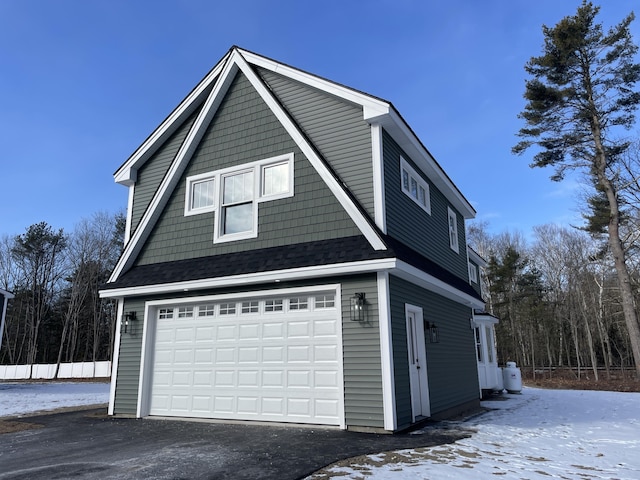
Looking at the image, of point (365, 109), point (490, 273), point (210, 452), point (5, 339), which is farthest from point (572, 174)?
point (5, 339)

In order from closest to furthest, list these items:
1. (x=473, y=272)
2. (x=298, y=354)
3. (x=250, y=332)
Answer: (x=298, y=354), (x=250, y=332), (x=473, y=272)

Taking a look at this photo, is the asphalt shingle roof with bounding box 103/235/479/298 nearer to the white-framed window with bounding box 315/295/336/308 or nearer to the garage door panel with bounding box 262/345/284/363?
the white-framed window with bounding box 315/295/336/308

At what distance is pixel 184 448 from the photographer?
19.0 feet

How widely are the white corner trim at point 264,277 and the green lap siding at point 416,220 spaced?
1245 millimetres

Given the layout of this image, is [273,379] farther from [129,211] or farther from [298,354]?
[129,211]

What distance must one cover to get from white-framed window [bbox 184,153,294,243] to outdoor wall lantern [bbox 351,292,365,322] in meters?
2.65

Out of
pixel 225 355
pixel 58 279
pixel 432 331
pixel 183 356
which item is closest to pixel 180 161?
pixel 183 356

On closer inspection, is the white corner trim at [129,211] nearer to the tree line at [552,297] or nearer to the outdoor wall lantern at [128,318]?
the outdoor wall lantern at [128,318]

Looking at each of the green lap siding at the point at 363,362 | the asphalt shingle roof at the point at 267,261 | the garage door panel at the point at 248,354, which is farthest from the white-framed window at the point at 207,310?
the green lap siding at the point at 363,362

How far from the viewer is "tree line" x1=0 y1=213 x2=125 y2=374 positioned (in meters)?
34.2

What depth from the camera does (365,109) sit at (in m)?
8.19

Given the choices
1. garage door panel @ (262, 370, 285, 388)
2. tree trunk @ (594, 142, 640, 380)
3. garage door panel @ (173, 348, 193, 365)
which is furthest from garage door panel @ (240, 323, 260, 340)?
tree trunk @ (594, 142, 640, 380)

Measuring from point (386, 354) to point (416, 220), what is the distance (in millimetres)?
3840

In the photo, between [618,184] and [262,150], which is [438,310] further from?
[618,184]
